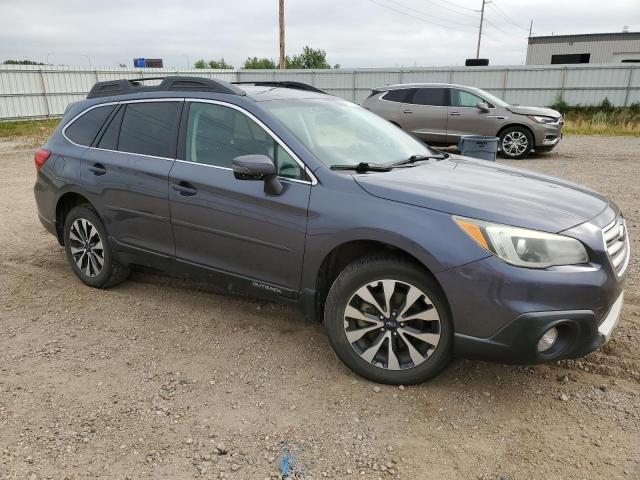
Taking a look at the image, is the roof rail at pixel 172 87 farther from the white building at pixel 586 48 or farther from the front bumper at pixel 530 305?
the white building at pixel 586 48

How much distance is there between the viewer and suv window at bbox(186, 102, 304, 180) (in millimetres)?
3381

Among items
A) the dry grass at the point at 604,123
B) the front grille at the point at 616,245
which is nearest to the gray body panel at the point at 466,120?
the dry grass at the point at 604,123

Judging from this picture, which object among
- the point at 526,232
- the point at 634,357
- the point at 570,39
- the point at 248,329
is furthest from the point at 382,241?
the point at 570,39

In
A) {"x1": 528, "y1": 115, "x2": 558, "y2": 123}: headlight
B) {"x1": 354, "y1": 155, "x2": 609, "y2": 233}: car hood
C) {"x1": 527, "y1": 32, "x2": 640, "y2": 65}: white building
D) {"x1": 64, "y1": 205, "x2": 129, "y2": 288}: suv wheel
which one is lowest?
{"x1": 64, "y1": 205, "x2": 129, "y2": 288}: suv wheel

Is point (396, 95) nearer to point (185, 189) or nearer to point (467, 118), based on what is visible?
point (467, 118)

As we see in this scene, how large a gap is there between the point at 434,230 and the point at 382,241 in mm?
293

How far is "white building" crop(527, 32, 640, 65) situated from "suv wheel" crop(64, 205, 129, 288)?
4052 centimetres

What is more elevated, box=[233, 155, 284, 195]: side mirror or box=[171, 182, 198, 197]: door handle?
box=[233, 155, 284, 195]: side mirror

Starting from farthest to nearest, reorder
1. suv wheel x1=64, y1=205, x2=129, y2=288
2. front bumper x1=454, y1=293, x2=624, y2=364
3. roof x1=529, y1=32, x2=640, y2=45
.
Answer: roof x1=529, y1=32, x2=640, y2=45 → suv wheel x1=64, y1=205, x2=129, y2=288 → front bumper x1=454, y1=293, x2=624, y2=364

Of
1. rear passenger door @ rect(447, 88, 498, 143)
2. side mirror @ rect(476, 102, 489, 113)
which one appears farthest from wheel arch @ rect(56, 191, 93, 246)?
side mirror @ rect(476, 102, 489, 113)

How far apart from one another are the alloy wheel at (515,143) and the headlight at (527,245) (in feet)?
34.6

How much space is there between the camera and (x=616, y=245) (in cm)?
301

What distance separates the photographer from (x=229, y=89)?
3.75 m

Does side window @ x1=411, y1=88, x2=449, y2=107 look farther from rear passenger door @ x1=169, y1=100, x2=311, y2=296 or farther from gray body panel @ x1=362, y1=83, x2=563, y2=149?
rear passenger door @ x1=169, y1=100, x2=311, y2=296
